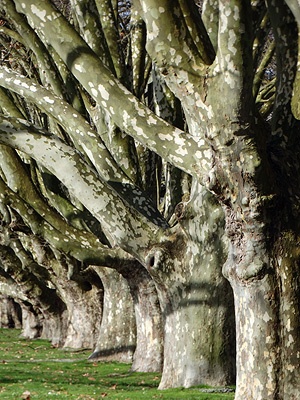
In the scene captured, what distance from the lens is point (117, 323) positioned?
49.3 feet

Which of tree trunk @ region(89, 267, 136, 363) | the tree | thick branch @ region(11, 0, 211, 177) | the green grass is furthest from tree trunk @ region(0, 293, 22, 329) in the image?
thick branch @ region(11, 0, 211, 177)

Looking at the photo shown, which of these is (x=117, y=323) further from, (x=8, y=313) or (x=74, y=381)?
(x=8, y=313)

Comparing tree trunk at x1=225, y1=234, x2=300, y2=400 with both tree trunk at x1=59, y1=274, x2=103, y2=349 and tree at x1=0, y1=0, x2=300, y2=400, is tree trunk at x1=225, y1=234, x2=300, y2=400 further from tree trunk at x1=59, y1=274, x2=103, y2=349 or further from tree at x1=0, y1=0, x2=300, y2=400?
tree trunk at x1=59, y1=274, x2=103, y2=349

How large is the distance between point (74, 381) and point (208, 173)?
654 cm

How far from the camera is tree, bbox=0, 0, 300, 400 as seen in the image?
6.63m

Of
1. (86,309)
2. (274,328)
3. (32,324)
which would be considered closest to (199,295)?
(274,328)

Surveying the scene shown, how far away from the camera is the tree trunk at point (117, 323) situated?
48.5ft

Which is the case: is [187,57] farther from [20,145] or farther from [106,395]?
[106,395]

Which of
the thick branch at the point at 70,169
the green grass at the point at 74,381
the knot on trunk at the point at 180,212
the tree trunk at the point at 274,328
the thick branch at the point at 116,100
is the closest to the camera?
the tree trunk at the point at 274,328

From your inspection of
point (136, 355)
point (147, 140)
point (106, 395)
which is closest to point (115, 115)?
point (147, 140)

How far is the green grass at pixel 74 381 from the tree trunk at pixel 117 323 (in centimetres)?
52

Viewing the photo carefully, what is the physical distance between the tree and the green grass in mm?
799

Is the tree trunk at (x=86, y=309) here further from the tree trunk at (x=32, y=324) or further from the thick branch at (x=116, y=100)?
the thick branch at (x=116, y=100)

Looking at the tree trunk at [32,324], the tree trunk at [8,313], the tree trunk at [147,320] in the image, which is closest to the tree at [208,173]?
the tree trunk at [147,320]
